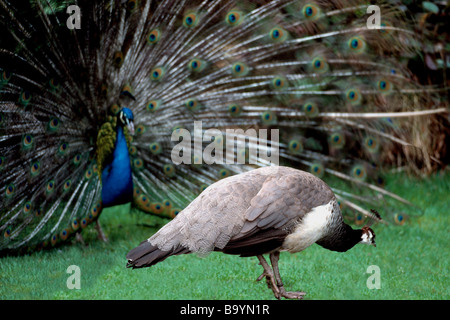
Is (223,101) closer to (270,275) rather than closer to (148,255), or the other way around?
(270,275)

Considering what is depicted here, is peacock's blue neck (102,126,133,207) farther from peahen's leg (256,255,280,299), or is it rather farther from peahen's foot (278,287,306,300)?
peahen's foot (278,287,306,300)

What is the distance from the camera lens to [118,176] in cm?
480

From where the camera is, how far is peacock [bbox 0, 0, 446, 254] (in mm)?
4812

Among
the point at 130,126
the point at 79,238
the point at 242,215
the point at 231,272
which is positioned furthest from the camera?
the point at 79,238

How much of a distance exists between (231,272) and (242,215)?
1060 millimetres

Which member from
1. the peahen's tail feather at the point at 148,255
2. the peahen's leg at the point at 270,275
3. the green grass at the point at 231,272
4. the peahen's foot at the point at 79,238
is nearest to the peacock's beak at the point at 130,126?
the green grass at the point at 231,272

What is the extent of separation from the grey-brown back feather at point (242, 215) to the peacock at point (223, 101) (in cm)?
169

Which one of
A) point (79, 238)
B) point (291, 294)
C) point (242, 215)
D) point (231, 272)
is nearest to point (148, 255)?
point (242, 215)

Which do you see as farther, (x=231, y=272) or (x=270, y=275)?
(x=231, y=272)

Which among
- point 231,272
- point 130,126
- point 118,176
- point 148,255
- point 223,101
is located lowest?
point 231,272

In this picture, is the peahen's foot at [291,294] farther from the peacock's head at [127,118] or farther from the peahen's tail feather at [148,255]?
the peacock's head at [127,118]

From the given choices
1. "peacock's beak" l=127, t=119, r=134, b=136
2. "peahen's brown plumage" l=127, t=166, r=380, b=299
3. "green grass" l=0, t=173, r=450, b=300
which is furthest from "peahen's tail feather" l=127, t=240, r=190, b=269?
"peacock's beak" l=127, t=119, r=134, b=136

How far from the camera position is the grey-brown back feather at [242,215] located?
320 centimetres

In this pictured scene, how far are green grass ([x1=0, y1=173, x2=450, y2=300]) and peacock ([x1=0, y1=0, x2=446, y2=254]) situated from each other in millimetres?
324
